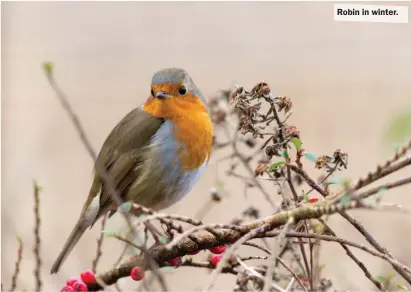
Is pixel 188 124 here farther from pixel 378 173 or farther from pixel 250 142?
pixel 378 173

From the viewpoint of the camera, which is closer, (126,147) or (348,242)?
(348,242)

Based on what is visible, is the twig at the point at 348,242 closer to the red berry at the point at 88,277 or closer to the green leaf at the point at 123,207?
the green leaf at the point at 123,207

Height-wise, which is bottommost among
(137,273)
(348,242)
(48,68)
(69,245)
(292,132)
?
(69,245)

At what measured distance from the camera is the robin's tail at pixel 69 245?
141 cm

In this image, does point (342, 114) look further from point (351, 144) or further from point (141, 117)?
point (141, 117)

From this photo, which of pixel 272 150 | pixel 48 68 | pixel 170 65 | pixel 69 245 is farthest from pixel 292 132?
pixel 170 65

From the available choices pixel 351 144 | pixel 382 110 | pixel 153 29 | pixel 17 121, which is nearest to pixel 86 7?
pixel 153 29

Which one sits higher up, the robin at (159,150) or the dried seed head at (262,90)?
the dried seed head at (262,90)

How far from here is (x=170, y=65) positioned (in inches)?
97.8

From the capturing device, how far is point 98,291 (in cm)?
103

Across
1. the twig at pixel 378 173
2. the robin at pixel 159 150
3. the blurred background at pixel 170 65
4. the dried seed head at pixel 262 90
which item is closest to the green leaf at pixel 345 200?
the twig at pixel 378 173

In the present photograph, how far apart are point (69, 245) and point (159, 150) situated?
0.33m

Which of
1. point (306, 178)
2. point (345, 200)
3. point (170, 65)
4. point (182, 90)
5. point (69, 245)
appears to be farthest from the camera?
point (170, 65)

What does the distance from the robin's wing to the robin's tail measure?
0.07 m
